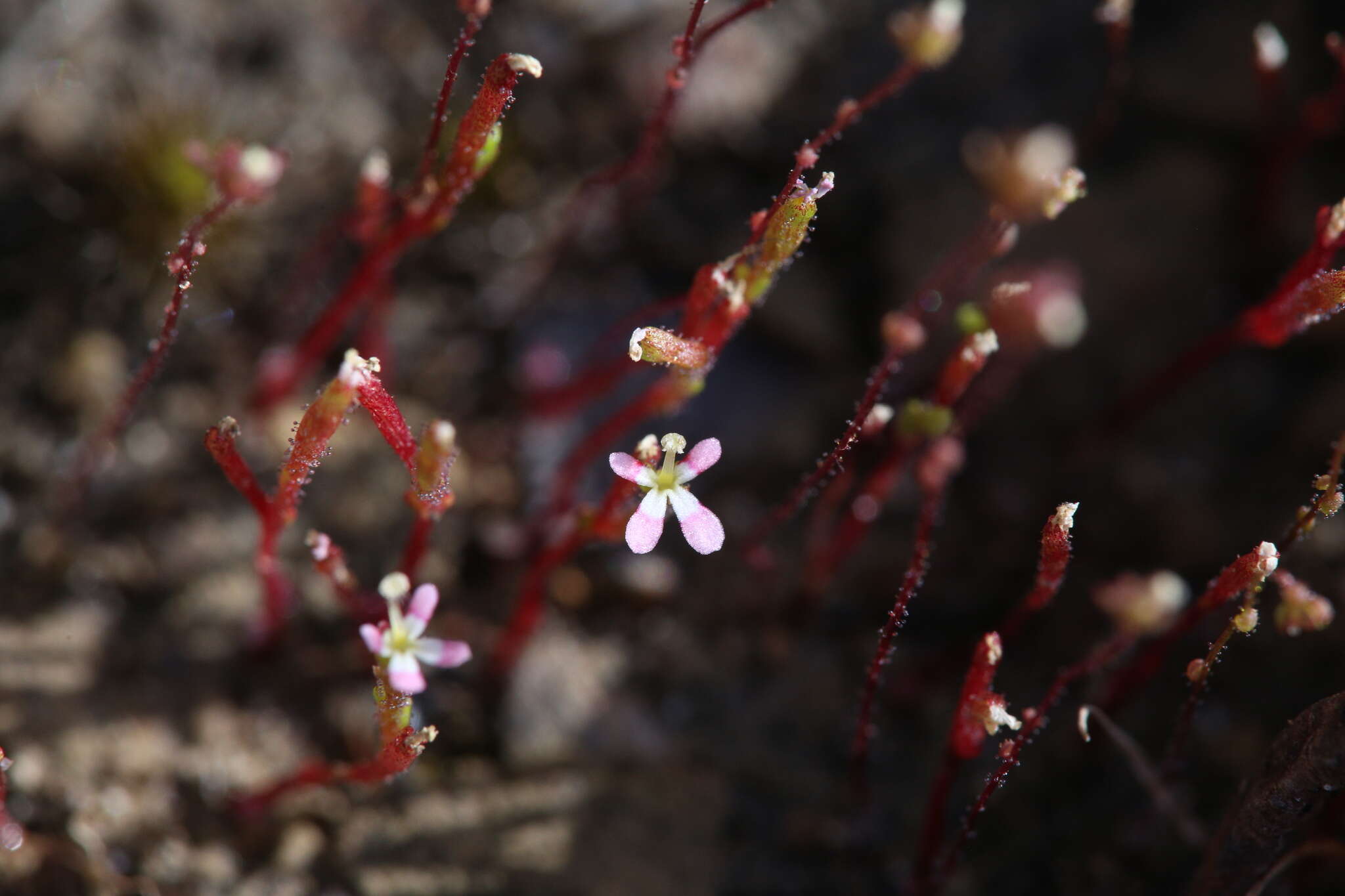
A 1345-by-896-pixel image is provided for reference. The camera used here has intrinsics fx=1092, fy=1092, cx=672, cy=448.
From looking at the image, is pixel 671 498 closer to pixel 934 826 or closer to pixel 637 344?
pixel 637 344

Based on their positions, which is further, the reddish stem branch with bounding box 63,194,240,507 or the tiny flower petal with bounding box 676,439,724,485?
the reddish stem branch with bounding box 63,194,240,507

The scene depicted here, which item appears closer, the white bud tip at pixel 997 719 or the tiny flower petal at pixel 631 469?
the white bud tip at pixel 997 719

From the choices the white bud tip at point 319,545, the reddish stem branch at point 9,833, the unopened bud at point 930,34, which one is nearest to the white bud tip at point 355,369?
the white bud tip at point 319,545

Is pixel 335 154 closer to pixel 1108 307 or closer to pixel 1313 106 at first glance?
pixel 1108 307

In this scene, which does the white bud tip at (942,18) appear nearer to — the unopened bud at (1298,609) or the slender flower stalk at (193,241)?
the unopened bud at (1298,609)

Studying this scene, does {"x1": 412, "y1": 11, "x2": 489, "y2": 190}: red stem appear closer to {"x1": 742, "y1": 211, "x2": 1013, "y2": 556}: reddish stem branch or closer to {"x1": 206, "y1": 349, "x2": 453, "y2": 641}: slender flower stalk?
{"x1": 206, "y1": 349, "x2": 453, "y2": 641}: slender flower stalk

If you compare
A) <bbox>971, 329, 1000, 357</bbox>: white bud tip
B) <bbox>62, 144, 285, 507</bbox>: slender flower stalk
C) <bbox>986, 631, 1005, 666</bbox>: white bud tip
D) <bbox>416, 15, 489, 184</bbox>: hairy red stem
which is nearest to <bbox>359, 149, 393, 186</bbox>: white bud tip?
<bbox>416, 15, 489, 184</bbox>: hairy red stem
